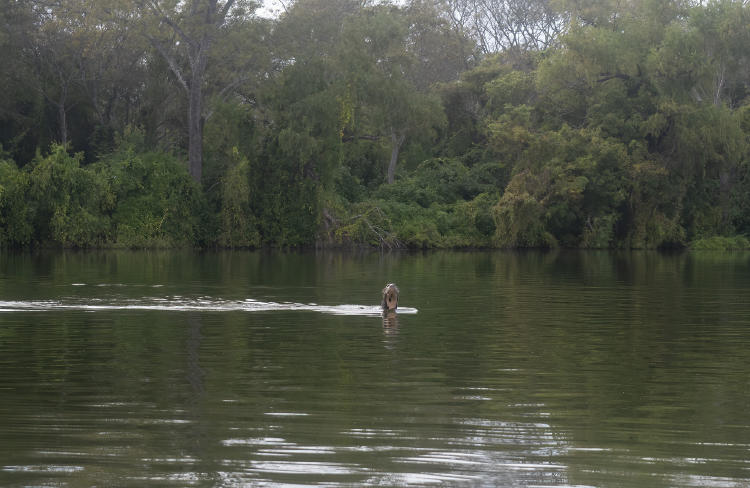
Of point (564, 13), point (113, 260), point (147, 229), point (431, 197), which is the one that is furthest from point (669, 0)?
point (113, 260)

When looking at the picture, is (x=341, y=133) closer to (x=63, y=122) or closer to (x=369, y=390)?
(x=63, y=122)

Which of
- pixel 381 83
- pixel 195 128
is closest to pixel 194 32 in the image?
pixel 195 128

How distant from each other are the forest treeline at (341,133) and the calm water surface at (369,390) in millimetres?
32426

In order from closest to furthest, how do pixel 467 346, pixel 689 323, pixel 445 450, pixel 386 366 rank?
1. pixel 445 450
2. pixel 386 366
3. pixel 467 346
4. pixel 689 323

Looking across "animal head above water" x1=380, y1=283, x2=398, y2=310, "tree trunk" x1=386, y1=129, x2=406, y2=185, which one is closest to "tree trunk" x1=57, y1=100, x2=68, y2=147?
"tree trunk" x1=386, y1=129, x2=406, y2=185

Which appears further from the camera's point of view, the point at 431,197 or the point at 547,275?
the point at 431,197

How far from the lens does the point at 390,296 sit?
21000mm

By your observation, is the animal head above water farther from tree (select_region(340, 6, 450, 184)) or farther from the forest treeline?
tree (select_region(340, 6, 450, 184))

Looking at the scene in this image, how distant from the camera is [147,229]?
58438 millimetres

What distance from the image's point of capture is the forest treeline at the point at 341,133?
2280 inches

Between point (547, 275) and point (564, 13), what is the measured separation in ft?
142

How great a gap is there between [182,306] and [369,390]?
11.6 meters

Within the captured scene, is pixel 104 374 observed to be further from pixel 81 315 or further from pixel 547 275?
pixel 547 275

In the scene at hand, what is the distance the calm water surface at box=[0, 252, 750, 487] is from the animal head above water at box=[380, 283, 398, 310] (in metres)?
0.60
